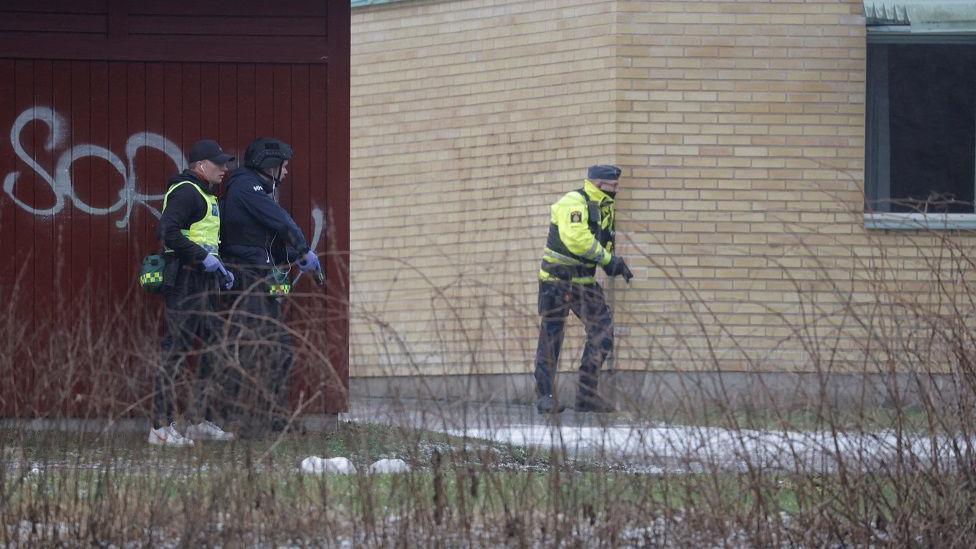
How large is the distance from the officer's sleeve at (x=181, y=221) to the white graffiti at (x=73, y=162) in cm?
64

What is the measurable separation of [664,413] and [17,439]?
111 inches

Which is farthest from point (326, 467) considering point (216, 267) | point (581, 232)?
point (581, 232)

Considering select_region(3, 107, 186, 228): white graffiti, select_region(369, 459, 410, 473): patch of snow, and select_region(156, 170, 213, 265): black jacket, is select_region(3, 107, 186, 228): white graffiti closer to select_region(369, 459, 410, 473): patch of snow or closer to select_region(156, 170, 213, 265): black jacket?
select_region(156, 170, 213, 265): black jacket

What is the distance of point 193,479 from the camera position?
19.9 ft

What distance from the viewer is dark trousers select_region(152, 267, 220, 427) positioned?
6121 millimetres

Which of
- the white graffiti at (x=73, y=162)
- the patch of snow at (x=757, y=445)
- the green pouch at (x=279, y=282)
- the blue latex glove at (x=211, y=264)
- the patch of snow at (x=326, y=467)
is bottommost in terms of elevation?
the patch of snow at (x=326, y=467)

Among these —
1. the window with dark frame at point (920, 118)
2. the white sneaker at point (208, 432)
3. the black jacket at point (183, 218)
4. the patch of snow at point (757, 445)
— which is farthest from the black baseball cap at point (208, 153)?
the window with dark frame at point (920, 118)

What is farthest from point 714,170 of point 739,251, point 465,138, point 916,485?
point 916,485

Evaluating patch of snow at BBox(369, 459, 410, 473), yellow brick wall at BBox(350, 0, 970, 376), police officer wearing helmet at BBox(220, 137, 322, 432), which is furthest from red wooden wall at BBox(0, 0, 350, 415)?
patch of snow at BBox(369, 459, 410, 473)

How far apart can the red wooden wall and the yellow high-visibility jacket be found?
186 cm

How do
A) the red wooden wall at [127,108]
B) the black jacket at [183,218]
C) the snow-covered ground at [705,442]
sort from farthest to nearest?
1. the red wooden wall at [127,108]
2. the black jacket at [183,218]
3. the snow-covered ground at [705,442]

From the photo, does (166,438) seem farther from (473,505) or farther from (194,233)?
(194,233)

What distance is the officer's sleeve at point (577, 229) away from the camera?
1126cm

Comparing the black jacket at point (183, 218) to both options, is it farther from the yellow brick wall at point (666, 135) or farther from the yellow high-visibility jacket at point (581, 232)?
the yellow high-visibility jacket at point (581, 232)
